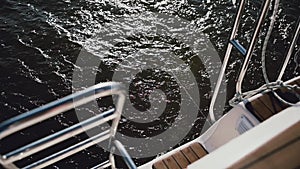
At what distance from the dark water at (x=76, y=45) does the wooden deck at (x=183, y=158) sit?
0.76 metres

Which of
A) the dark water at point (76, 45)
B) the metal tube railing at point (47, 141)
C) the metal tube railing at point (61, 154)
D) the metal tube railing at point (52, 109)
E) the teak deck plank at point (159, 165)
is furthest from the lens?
the dark water at point (76, 45)

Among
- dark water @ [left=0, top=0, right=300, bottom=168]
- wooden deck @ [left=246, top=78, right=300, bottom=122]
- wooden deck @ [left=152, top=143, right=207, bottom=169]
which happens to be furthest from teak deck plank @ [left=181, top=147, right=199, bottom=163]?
dark water @ [left=0, top=0, right=300, bottom=168]

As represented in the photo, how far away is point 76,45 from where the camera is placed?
3564 mm

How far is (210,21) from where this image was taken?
381 cm

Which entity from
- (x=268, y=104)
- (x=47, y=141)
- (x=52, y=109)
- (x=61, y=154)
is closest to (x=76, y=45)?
(x=268, y=104)

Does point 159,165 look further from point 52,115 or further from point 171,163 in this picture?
point 52,115

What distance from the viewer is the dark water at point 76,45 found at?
10.4 feet

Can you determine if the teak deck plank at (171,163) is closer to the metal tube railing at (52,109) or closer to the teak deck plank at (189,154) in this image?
the teak deck plank at (189,154)

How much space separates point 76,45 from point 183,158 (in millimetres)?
1758

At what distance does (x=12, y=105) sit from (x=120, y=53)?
0.97 meters

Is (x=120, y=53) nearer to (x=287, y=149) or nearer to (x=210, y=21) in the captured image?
(x=210, y=21)

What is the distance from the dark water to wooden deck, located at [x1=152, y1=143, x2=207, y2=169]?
0.76 m

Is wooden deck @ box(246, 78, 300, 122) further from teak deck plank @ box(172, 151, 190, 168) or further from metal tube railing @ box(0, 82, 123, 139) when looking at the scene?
metal tube railing @ box(0, 82, 123, 139)

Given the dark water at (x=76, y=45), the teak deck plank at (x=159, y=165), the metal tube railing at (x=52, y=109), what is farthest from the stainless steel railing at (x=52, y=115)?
the dark water at (x=76, y=45)
